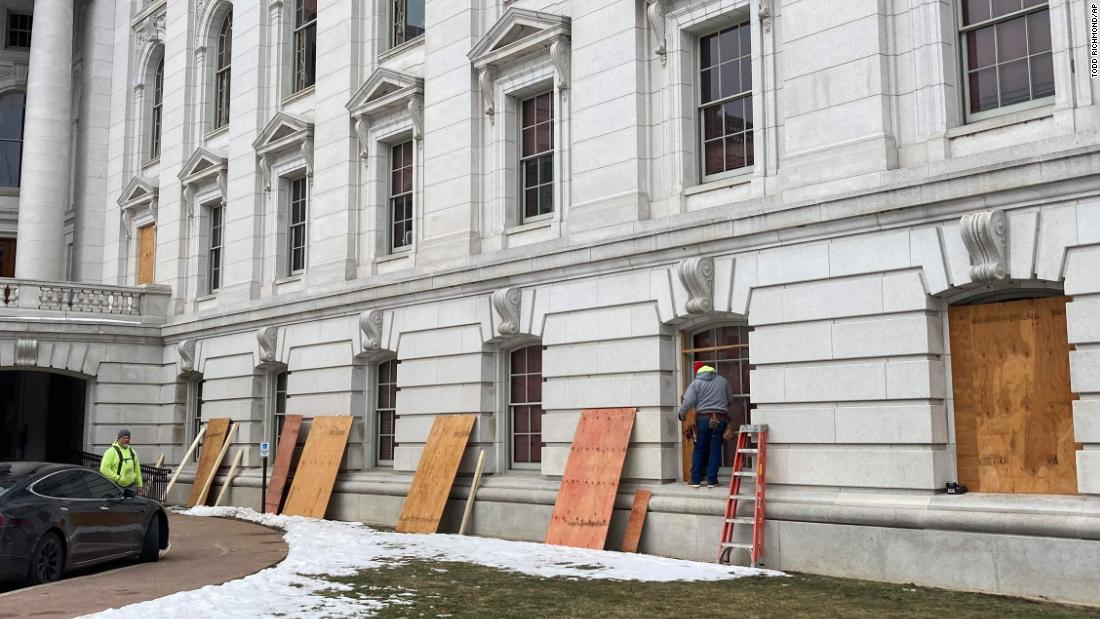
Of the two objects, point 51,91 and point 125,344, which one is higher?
point 51,91

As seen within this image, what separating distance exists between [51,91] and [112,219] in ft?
14.3

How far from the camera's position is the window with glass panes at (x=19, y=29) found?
42.3 m

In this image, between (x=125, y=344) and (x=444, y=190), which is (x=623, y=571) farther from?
(x=125, y=344)

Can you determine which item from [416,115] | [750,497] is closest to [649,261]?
[750,497]

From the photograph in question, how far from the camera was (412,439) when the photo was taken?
21969mm

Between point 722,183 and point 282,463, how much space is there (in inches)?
514

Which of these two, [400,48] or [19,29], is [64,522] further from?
[19,29]

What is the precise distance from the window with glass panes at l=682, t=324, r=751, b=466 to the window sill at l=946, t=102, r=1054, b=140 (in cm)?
428

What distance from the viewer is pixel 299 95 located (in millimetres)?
26828

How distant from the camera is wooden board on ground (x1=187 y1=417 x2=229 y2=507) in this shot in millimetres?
27484

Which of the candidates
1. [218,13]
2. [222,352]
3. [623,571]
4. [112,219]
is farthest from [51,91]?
[623,571]

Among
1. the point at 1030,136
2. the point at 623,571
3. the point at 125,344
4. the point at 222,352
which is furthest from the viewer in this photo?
the point at 125,344

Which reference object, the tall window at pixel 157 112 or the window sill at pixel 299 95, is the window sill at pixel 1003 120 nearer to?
the window sill at pixel 299 95

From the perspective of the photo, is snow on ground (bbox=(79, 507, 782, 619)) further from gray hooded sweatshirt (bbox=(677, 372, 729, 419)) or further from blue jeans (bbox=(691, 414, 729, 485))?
gray hooded sweatshirt (bbox=(677, 372, 729, 419))
